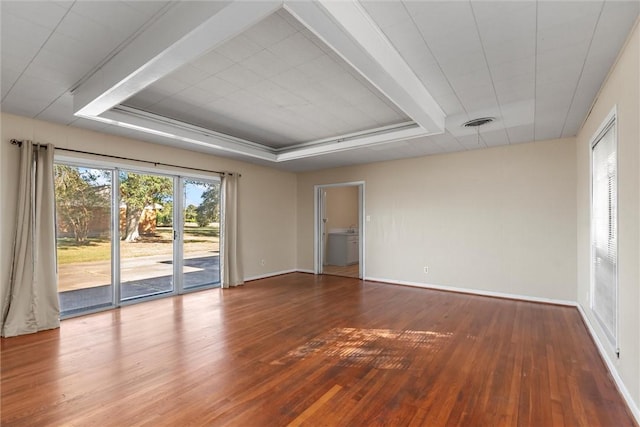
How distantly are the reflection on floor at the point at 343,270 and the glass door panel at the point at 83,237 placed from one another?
444 centimetres

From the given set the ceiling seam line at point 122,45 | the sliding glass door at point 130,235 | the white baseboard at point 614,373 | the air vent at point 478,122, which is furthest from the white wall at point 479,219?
the ceiling seam line at point 122,45

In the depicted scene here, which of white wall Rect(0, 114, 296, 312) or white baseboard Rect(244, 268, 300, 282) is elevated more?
white wall Rect(0, 114, 296, 312)

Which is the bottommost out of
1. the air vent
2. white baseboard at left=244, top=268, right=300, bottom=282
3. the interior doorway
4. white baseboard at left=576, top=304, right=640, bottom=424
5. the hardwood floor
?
white baseboard at left=244, top=268, right=300, bottom=282

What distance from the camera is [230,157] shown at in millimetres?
5895

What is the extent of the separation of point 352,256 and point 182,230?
4.78m

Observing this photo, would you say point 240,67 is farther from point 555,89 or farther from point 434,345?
point 434,345

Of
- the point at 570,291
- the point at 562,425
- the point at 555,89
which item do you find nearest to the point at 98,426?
the point at 562,425

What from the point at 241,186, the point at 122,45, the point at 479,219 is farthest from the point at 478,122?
the point at 241,186

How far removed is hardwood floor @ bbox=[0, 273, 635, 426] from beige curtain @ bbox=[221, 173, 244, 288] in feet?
4.90

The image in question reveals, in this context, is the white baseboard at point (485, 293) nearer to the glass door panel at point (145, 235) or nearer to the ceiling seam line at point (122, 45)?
the glass door panel at point (145, 235)

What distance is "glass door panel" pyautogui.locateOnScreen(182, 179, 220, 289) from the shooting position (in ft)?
17.8

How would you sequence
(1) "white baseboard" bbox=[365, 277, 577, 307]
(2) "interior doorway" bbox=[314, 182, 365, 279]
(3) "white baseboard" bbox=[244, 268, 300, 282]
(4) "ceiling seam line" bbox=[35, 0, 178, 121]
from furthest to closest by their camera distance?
(2) "interior doorway" bbox=[314, 182, 365, 279], (3) "white baseboard" bbox=[244, 268, 300, 282], (1) "white baseboard" bbox=[365, 277, 577, 307], (4) "ceiling seam line" bbox=[35, 0, 178, 121]

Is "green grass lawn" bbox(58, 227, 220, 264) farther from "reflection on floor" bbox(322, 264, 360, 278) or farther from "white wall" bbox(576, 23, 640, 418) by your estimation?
"white wall" bbox(576, 23, 640, 418)


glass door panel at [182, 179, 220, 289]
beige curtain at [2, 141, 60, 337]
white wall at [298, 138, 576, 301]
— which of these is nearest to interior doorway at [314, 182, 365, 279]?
white wall at [298, 138, 576, 301]
